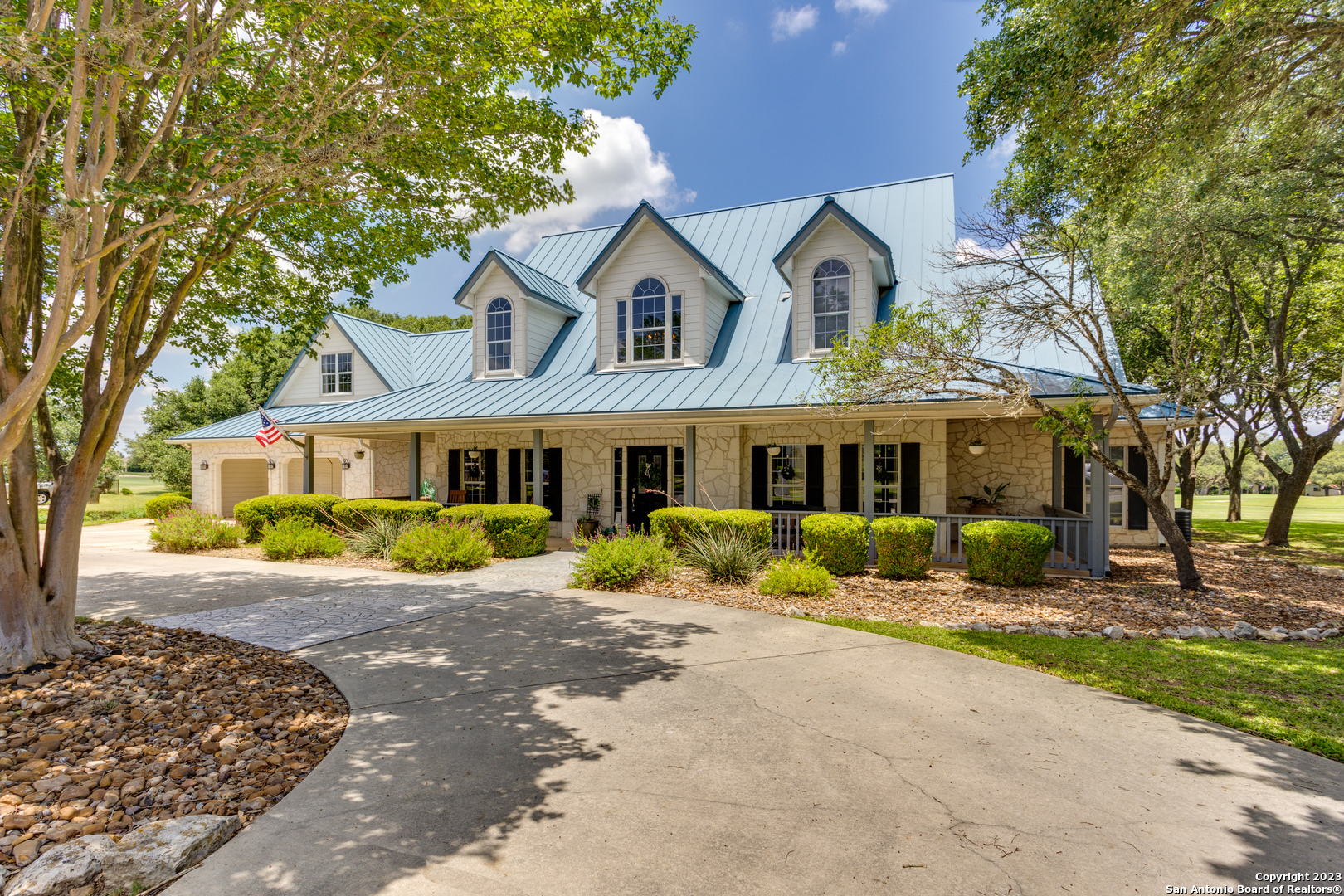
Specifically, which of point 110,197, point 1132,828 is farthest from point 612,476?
point 1132,828

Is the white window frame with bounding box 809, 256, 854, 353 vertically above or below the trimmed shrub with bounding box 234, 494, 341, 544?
above

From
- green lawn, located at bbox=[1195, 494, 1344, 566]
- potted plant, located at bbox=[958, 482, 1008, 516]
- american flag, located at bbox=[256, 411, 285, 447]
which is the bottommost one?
green lawn, located at bbox=[1195, 494, 1344, 566]

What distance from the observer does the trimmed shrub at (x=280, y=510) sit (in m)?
14.2

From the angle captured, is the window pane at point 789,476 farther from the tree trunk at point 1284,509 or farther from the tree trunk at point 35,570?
the tree trunk at point 1284,509

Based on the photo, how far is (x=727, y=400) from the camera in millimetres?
11320

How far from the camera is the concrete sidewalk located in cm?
283

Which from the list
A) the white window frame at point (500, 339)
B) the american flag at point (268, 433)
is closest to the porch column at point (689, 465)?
the white window frame at point (500, 339)

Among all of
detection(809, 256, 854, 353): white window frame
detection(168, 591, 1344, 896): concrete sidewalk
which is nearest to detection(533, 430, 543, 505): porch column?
detection(809, 256, 854, 353): white window frame

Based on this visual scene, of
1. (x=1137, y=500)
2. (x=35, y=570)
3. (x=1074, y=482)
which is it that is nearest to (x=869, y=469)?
(x=1074, y=482)

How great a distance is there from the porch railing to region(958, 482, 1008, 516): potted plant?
87 centimetres

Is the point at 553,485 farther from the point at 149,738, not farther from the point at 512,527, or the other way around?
the point at 149,738

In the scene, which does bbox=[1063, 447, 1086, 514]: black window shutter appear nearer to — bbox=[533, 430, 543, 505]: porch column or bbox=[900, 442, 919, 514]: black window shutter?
bbox=[900, 442, 919, 514]: black window shutter

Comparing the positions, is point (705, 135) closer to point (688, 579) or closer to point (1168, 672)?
point (688, 579)

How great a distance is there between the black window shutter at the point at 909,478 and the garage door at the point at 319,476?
17.3m
